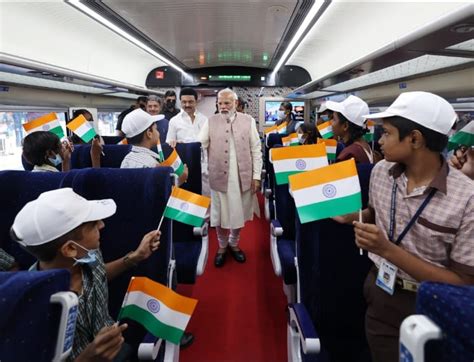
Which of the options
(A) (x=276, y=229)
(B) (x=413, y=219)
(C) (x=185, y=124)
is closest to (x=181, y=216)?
(B) (x=413, y=219)

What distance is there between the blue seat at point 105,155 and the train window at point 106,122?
3.86 metres

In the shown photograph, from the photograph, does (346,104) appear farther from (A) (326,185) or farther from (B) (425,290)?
(B) (425,290)

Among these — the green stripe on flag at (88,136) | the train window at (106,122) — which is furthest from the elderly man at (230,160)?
the train window at (106,122)

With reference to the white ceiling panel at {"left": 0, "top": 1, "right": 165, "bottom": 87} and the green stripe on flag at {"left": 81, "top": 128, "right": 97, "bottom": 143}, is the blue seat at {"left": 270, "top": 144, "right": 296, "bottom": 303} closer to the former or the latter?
the green stripe on flag at {"left": 81, "top": 128, "right": 97, "bottom": 143}

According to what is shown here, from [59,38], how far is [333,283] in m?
4.73

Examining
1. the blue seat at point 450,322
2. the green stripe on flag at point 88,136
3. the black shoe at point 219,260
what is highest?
the green stripe on flag at point 88,136

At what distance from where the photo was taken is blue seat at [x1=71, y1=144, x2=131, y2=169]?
3.63 metres

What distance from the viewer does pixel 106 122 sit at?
7867mm

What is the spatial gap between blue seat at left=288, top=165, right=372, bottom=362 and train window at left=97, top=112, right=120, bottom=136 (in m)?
6.55

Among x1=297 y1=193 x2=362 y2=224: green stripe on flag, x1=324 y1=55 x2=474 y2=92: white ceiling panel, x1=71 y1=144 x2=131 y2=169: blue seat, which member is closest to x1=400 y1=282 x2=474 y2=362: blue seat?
x1=297 y1=193 x2=362 y2=224: green stripe on flag

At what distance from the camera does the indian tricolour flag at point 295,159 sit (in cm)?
190

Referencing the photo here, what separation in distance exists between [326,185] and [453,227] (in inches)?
17.6

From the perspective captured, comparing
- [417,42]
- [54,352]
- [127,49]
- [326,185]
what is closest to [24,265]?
[54,352]

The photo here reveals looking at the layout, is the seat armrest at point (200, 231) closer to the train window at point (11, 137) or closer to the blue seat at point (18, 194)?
the blue seat at point (18, 194)
